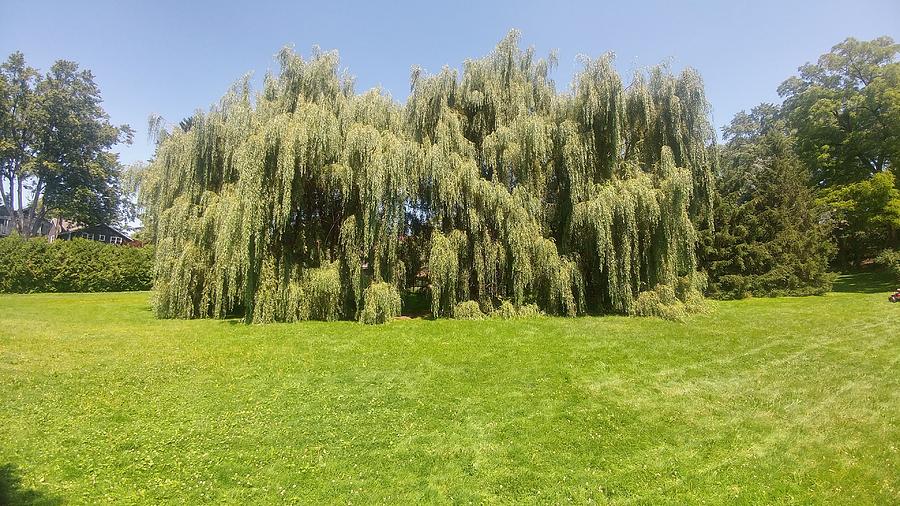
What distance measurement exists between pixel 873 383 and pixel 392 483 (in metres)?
7.97

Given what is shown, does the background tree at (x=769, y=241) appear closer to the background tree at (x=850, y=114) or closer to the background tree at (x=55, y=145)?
the background tree at (x=850, y=114)

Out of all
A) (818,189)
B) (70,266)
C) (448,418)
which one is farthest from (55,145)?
(818,189)

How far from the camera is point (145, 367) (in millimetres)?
7859

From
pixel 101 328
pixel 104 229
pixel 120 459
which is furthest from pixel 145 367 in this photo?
pixel 104 229

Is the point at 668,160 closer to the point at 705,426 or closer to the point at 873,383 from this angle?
the point at 873,383


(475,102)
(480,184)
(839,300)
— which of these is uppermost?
(475,102)

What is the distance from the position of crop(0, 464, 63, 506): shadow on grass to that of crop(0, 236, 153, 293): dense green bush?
22.9 m

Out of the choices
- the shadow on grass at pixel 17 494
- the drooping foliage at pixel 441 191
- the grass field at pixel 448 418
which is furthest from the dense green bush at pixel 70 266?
the shadow on grass at pixel 17 494

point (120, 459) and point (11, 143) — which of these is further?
point (11, 143)

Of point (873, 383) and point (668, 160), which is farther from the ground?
point (668, 160)

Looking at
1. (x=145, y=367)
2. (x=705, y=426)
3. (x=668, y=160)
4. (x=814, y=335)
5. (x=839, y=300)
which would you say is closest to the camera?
(x=705, y=426)

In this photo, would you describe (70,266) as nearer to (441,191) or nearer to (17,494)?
(441,191)

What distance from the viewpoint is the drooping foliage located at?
1262cm

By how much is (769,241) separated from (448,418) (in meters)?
19.7
